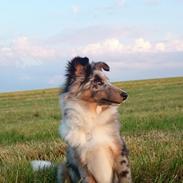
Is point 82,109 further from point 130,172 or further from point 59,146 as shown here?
point 59,146

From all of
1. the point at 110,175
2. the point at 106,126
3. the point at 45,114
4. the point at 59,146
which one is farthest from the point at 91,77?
the point at 45,114

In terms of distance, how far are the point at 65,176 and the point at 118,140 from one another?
887 mm

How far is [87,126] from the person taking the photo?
19.8ft

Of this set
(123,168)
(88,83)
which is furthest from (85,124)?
(123,168)

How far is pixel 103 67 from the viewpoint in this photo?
6.35 metres

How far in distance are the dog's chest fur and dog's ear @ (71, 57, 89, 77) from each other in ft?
1.16

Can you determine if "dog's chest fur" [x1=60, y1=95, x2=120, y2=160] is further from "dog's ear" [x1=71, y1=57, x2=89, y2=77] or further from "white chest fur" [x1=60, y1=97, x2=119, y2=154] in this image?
"dog's ear" [x1=71, y1=57, x2=89, y2=77]

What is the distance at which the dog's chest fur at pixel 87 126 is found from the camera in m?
5.89

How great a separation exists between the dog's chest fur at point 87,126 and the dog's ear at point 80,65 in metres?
0.35

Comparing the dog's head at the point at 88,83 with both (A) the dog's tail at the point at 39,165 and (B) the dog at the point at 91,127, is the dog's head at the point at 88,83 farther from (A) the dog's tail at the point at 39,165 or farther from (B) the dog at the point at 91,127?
(A) the dog's tail at the point at 39,165

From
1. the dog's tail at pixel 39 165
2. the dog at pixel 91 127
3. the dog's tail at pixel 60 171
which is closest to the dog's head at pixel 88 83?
the dog at pixel 91 127

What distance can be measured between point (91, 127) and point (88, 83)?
566 millimetres

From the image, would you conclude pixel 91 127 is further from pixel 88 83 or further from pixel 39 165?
pixel 39 165

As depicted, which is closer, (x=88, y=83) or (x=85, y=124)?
(x=85, y=124)
